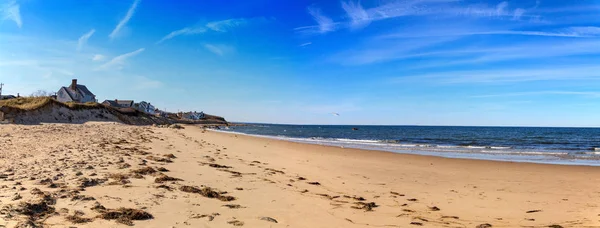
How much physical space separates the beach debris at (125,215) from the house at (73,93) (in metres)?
75.4

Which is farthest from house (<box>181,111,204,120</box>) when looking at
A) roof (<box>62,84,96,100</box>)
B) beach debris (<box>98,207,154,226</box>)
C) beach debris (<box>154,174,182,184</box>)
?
beach debris (<box>98,207,154,226</box>)

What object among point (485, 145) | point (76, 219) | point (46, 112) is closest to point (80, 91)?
point (46, 112)

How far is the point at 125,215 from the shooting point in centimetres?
436

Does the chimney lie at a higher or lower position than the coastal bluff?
higher

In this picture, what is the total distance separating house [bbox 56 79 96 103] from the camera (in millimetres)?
68250

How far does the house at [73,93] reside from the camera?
68250 mm

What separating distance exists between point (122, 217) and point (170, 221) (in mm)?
590

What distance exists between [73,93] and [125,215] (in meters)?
78.5

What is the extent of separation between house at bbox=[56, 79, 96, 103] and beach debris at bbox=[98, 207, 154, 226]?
7542 centimetres

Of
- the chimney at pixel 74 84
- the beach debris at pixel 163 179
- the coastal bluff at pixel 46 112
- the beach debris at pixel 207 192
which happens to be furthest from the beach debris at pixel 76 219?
the chimney at pixel 74 84

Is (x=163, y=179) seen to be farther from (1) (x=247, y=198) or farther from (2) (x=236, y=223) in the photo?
(2) (x=236, y=223)

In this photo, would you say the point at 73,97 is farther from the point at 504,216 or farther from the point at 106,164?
the point at 504,216

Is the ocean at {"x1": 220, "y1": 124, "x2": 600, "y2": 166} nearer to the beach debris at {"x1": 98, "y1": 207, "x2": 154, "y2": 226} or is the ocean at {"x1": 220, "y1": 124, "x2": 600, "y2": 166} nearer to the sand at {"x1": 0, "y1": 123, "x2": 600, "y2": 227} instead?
the sand at {"x1": 0, "y1": 123, "x2": 600, "y2": 227}

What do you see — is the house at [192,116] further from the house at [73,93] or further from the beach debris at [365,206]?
the beach debris at [365,206]
